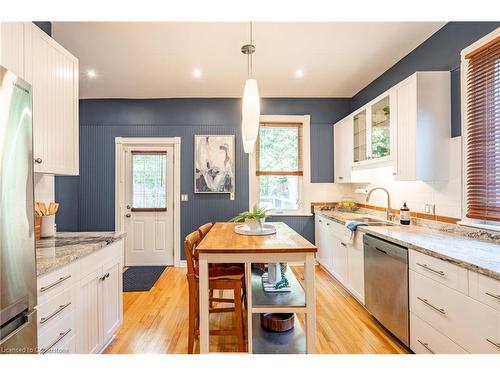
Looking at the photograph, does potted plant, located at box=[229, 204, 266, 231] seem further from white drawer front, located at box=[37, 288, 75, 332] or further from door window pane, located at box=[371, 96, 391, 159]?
door window pane, located at box=[371, 96, 391, 159]

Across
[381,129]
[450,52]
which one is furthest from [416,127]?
[450,52]

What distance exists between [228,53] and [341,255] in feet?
9.20

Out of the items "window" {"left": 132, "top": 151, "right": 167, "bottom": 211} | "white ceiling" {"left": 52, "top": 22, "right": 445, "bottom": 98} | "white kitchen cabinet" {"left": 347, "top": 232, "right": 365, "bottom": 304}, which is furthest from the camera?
"window" {"left": 132, "top": 151, "right": 167, "bottom": 211}

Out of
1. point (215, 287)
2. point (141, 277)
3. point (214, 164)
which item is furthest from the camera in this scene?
point (214, 164)

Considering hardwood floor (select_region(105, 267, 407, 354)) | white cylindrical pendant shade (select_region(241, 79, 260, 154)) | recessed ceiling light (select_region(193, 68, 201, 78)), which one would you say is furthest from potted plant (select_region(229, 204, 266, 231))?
recessed ceiling light (select_region(193, 68, 201, 78))

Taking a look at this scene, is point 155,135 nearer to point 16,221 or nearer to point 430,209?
point 16,221

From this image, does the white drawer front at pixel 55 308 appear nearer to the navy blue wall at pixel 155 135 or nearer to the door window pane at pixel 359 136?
the navy blue wall at pixel 155 135

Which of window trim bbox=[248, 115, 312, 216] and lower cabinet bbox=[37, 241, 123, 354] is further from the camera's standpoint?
window trim bbox=[248, 115, 312, 216]

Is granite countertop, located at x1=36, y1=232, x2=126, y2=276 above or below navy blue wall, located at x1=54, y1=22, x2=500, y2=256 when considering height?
below

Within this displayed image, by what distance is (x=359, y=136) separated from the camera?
11.9 ft

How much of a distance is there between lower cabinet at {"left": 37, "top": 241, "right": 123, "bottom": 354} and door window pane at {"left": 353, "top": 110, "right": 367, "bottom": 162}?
3.10 meters

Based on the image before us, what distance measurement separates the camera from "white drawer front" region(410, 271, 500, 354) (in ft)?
4.52

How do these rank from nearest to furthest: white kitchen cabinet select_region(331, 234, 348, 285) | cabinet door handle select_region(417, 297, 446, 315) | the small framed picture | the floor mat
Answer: cabinet door handle select_region(417, 297, 446, 315) < white kitchen cabinet select_region(331, 234, 348, 285) < the floor mat < the small framed picture

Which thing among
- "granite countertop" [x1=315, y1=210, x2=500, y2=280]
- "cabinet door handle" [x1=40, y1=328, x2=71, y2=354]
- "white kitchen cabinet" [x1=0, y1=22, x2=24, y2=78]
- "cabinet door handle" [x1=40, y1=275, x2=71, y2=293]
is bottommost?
"cabinet door handle" [x1=40, y1=328, x2=71, y2=354]
